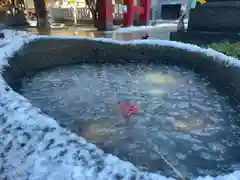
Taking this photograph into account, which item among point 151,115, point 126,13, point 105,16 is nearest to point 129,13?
point 126,13

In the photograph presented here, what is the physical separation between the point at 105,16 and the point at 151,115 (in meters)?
12.1

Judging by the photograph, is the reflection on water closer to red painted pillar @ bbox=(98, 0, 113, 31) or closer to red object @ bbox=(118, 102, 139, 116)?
red object @ bbox=(118, 102, 139, 116)

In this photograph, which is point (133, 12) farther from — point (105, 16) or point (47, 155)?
point (47, 155)

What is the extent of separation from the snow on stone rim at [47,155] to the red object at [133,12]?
16.7m

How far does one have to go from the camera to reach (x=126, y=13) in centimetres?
1719

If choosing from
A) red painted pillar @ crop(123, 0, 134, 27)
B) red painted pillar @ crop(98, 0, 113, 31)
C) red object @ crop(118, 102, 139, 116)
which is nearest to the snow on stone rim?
red object @ crop(118, 102, 139, 116)

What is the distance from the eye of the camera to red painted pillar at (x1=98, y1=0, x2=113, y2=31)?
14409 millimetres

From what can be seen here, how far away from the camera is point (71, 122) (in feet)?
10.4

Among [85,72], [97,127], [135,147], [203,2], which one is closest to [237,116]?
[135,147]

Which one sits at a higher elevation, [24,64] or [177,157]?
[24,64]

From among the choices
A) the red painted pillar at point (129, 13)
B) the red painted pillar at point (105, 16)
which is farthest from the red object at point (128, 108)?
the red painted pillar at point (129, 13)

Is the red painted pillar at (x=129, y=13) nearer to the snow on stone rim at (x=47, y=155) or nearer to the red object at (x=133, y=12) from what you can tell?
the red object at (x=133, y=12)

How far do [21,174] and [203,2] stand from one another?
27.2 ft

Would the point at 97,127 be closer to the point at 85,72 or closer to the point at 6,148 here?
the point at 6,148
